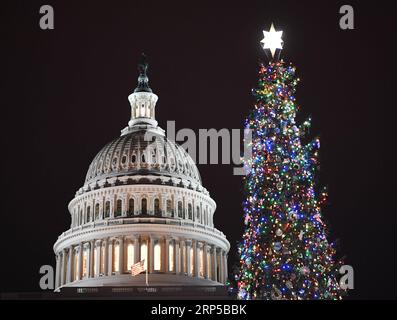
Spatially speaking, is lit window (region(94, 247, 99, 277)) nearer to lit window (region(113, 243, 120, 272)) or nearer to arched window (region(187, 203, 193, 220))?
lit window (region(113, 243, 120, 272))

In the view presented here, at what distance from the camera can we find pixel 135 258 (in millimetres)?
108875

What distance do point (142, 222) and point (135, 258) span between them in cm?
515

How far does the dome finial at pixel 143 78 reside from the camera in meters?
134

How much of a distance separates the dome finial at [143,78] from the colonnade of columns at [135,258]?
30.7 m

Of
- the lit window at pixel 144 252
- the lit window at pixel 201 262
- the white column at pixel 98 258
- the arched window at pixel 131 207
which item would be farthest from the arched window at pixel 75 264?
the lit window at pixel 201 262

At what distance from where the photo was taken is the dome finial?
13388cm

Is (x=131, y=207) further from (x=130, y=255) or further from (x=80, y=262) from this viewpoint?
(x=80, y=262)

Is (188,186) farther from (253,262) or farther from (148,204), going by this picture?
(253,262)

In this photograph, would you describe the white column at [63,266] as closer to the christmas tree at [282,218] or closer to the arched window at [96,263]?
the arched window at [96,263]

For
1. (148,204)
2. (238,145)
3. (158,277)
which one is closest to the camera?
(238,145)
